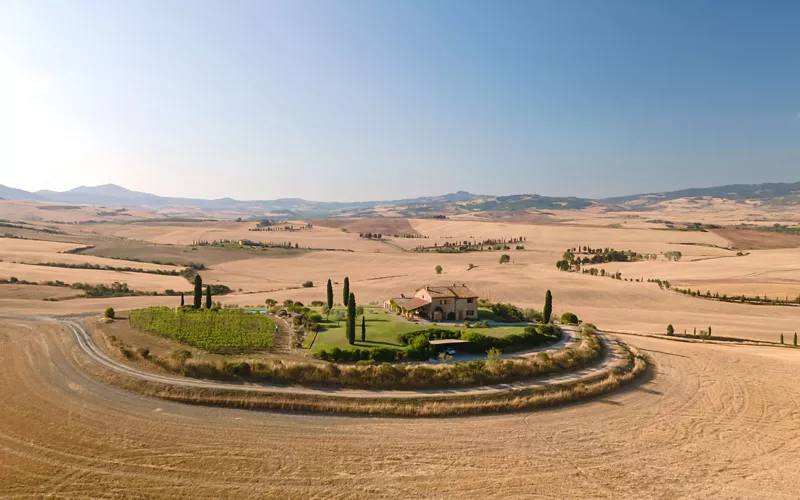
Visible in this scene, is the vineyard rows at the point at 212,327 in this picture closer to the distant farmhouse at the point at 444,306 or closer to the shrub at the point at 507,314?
the distant farmhouse at the point at 444,306

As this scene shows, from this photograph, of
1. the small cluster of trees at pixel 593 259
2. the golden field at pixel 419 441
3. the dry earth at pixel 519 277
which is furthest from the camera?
the small cluster of trees at pixel 593 259

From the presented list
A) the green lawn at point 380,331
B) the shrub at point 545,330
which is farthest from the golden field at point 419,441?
the green lawn at point 380,331

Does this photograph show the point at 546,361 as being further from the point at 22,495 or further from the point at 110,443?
the point at 22,495

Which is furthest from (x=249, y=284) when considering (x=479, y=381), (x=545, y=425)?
(x=545, y=425)

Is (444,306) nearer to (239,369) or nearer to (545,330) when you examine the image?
(545,330)

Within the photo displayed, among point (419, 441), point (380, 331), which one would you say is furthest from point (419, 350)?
point (419, 441)
